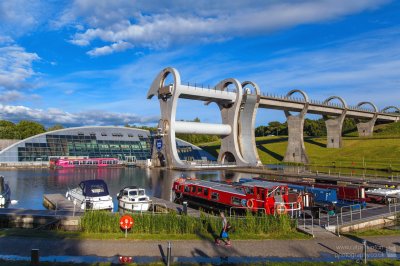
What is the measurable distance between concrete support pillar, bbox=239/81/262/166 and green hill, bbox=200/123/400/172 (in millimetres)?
10787

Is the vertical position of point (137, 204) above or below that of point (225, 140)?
below

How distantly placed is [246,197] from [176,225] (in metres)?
8.28

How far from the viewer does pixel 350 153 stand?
78.9 metres

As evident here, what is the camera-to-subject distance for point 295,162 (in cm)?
7656

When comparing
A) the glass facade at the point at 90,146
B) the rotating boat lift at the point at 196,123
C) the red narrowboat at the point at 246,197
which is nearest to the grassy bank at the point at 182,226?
the red narrowboat at the point at 246,197

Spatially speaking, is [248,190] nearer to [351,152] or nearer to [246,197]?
[246,197]

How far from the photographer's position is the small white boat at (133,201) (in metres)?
25.2

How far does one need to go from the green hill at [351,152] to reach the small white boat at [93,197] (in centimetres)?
5020

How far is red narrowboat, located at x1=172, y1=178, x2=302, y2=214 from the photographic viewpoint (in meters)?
22.4

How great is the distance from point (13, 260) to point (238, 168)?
55.9 metres

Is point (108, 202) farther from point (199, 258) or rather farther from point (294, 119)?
point (294, 119)

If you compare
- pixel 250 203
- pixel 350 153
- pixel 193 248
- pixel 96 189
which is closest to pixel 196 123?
pixel 350 153

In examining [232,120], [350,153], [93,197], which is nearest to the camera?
[93,197]

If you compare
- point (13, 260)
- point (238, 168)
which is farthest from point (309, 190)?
point (238, 168)
